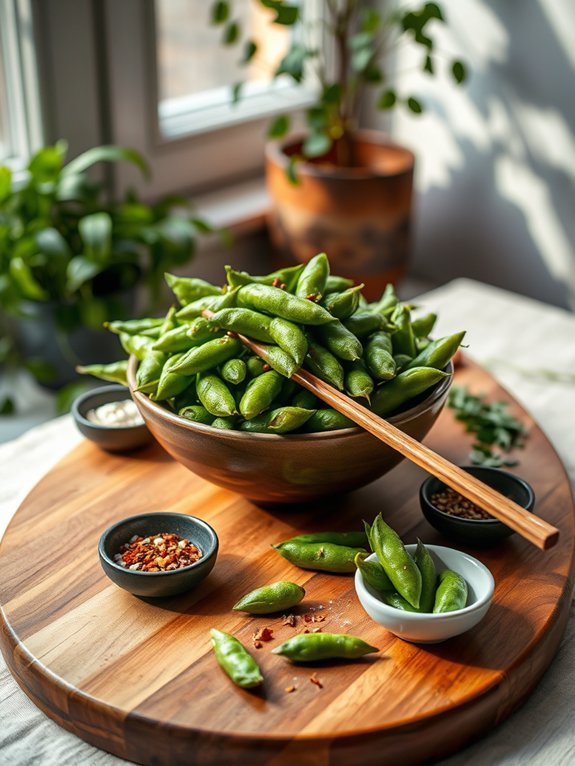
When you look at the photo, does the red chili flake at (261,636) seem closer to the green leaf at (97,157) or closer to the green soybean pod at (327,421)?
the green soybean pod at (327,421)

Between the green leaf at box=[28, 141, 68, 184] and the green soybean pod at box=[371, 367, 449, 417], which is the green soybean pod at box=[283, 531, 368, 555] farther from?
the green leaf at box=[28, 141, 68, 184]

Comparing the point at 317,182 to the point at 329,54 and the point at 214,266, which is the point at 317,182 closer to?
the point at 214,266

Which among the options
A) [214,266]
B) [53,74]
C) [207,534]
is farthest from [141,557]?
[214,266]

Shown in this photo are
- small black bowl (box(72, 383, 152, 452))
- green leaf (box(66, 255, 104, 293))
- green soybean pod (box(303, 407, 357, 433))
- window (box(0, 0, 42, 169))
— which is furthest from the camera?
window (box(0, 0, 42, 169))

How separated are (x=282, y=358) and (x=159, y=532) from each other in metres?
0.28

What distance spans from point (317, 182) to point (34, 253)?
0.78 m

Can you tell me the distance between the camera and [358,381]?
4.26 feet

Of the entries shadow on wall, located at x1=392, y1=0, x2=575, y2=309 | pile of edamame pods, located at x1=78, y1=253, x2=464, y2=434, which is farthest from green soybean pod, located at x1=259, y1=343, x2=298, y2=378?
shadow on wall, located at x1=392, y1=0, x2=575, y2=309

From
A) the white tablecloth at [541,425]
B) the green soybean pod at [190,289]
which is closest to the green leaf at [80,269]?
the white tablecloth at [541,425]

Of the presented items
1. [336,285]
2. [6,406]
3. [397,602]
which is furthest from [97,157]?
[397,602]

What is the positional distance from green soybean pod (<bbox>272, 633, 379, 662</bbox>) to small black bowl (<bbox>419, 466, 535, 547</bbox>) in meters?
0.25

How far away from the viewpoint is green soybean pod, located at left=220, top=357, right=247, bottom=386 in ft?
4.31

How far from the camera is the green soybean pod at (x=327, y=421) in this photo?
1.28 metres

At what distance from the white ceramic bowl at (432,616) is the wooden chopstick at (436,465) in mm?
93
